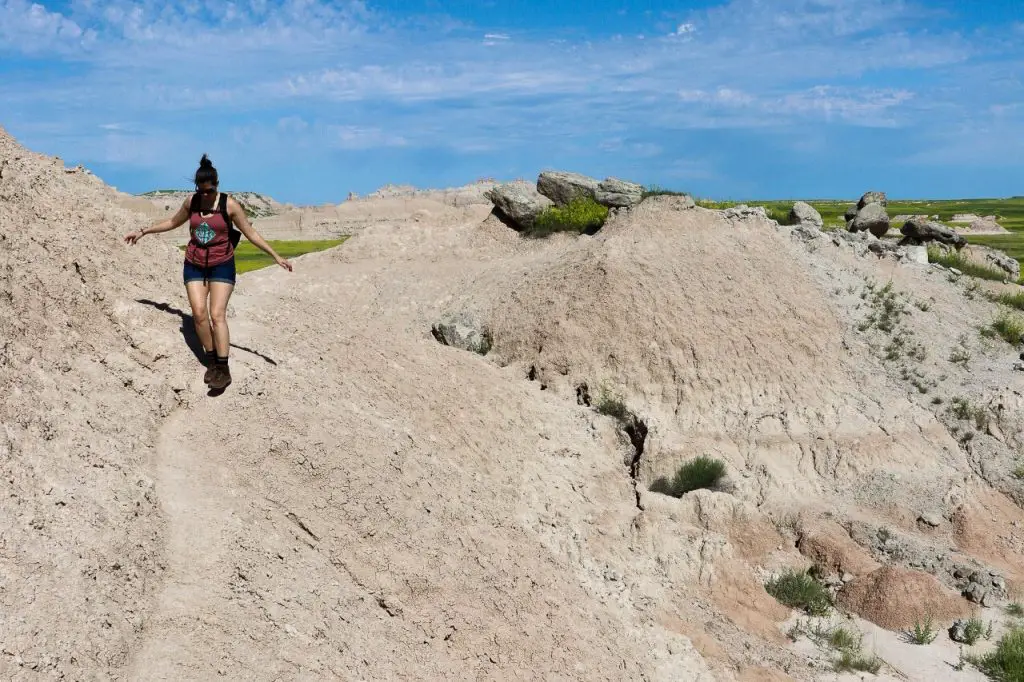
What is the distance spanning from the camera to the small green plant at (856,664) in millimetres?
9250

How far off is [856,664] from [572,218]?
47.7ft

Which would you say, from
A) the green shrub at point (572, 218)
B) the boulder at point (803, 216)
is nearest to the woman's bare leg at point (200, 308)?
the green shrub at point (572, 218)

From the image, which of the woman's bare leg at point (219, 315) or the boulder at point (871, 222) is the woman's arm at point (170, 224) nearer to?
the woman's bare leg at point (219, 315)

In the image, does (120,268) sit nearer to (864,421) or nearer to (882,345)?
(864,421)

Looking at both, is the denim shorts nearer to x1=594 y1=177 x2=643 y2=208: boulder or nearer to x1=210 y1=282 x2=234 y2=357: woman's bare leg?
x1=210 y1=282 x2=234 y2=357: woman's bare leg

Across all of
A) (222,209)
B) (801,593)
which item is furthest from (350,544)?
(801,593)

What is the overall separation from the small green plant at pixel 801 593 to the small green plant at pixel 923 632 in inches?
40.3

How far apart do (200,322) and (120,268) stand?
2.30 meters

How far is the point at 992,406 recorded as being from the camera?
581 inches

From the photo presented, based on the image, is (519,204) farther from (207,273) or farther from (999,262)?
(207,273)

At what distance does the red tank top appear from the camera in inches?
294

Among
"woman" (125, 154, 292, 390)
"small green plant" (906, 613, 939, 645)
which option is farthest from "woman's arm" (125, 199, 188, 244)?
"small green plant" (906, 613, 939, 645)

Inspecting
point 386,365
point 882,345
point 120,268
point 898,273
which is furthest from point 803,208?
point 120,268

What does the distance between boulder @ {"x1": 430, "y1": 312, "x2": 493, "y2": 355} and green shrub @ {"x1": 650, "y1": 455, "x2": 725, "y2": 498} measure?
468 cm
